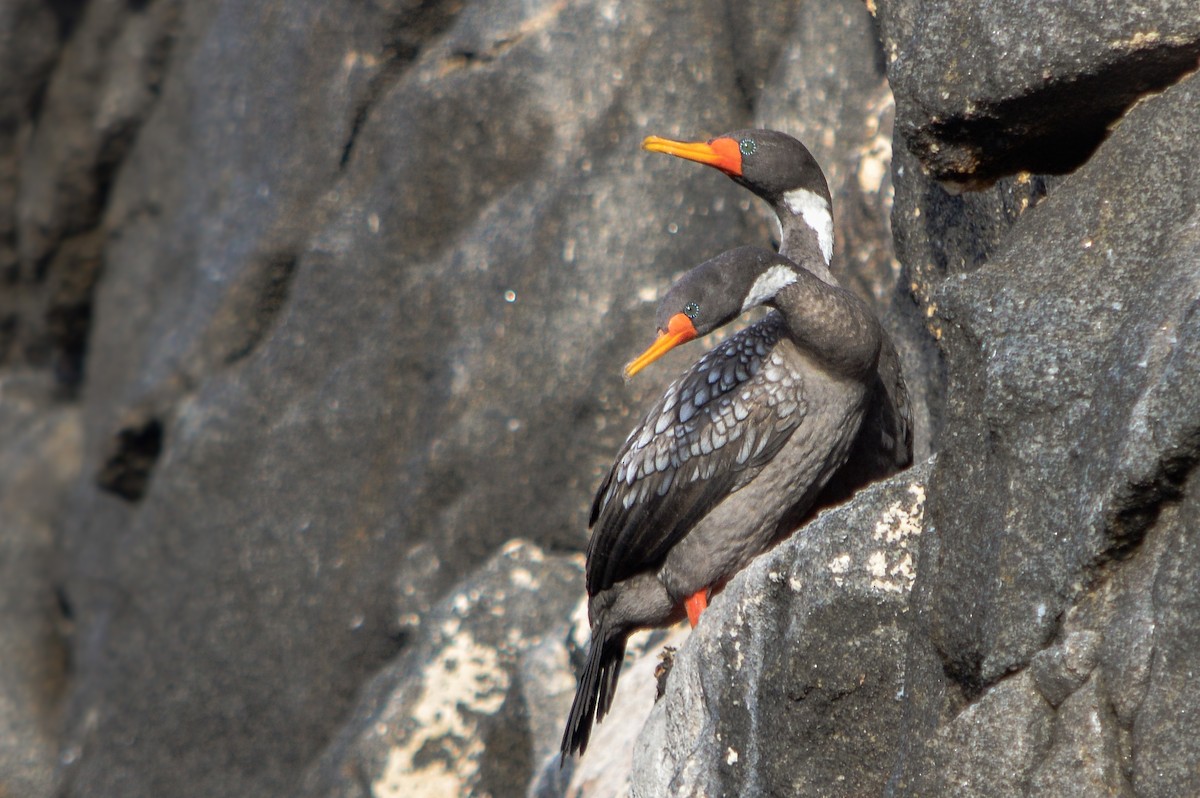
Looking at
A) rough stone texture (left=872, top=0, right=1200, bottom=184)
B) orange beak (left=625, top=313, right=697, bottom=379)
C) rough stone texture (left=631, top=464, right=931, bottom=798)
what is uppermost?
rough stone texture (left=872, top=0, right=1200, bottom=184)

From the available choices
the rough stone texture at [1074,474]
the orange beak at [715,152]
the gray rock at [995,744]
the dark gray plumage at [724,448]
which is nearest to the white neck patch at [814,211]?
the orange beak at [715,152]

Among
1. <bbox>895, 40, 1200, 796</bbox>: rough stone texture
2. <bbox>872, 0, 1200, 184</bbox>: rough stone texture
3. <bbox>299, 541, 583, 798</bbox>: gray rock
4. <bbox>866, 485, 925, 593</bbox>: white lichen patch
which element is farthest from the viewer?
<bbox>299, 541, 583, 798</bbox>: gray rock

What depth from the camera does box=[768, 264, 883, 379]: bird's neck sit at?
4.41 meters

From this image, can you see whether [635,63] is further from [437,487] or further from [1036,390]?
[1036,390]

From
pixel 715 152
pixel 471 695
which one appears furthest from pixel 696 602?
pixel 471 695

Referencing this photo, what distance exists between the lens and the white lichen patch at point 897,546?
3.32 m

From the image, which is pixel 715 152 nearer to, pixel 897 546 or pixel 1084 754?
pixel 897 546

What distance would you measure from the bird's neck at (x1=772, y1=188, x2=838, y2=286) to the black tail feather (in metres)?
1.60

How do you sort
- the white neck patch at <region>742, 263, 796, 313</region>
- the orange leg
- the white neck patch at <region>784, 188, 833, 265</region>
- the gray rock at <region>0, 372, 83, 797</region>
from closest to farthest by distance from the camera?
1. the white neck patch at <region>742, 263, 796, 313</region>
2. the orange leg
3. the white neck patch at <region>784, 188, 833, 265</region>
4. the gray rock at <region>0, 372, 83, 797</region>

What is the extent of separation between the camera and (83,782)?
26.8ft

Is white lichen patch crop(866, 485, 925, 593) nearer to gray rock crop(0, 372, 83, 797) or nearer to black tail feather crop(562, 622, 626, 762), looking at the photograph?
black tail feather crop(562, 622, 626, 762)

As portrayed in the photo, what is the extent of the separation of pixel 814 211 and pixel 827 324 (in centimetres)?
107

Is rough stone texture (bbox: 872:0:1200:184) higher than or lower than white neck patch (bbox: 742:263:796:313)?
higher

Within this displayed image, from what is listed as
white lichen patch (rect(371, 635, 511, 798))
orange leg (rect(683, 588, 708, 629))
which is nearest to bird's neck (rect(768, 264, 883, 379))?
orange leg (rect(683, 588, 708, 629))
